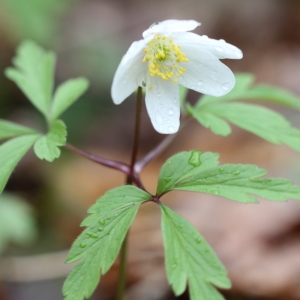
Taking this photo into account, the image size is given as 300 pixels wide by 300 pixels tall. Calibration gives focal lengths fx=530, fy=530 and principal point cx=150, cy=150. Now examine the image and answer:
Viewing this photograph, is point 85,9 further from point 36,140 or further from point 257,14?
point 36,140

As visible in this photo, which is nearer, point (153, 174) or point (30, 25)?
point (153, 174)

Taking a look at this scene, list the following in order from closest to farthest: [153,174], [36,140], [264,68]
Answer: [36,140], [153,174], [264,68]

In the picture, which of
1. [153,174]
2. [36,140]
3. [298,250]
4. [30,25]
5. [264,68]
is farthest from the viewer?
[264,68]

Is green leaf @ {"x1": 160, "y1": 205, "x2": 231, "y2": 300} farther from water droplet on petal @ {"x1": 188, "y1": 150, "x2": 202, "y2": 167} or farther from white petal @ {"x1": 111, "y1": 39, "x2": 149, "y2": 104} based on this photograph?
white petal @ {"x1": 111, "y1": 39, "x2": 149, "y2": 104}

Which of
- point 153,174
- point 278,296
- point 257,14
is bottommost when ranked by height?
point 278,296

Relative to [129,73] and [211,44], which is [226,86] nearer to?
[211,44]

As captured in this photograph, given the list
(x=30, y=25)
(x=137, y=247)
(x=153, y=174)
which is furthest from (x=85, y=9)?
(x=137, y=247)
